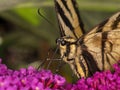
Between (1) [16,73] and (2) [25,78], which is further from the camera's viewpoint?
(1) [16,73]

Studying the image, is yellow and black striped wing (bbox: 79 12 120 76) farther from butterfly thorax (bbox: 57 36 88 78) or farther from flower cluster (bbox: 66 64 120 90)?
flower cluster (bbox: 66 64 120 90)

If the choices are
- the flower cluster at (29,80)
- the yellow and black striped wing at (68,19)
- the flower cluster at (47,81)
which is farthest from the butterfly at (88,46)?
the flower cluster at (29,80)

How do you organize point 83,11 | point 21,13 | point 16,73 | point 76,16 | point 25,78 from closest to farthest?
point 25,78 < point 16,73 < point 76,16 < point 83,11 < point 21,13

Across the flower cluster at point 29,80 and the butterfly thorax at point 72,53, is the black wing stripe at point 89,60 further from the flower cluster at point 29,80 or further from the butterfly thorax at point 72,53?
the flower cluster at point 29,80

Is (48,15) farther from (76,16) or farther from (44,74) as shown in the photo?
(44,74)

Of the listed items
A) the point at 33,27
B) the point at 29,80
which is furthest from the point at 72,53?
the point at 33,27

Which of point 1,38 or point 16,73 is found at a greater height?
point 1,38

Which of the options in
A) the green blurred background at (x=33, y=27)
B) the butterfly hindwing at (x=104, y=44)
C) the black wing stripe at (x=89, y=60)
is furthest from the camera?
the green blurred background at (x=33, y=27)

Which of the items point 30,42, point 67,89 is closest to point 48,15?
point 30,42
